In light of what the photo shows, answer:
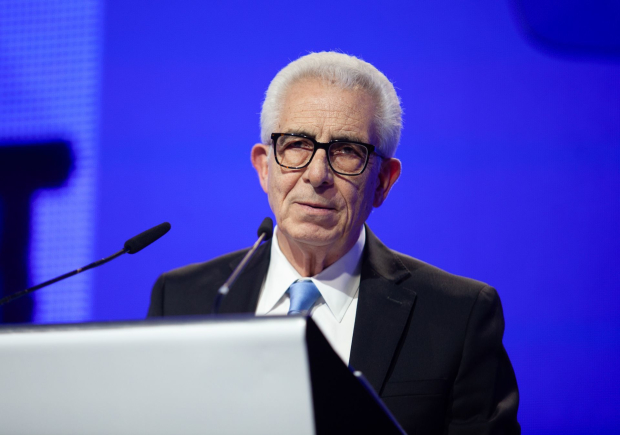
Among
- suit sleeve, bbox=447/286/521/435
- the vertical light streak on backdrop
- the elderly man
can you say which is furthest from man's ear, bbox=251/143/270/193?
the vertical light streak on backdrop

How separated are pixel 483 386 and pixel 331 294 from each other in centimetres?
46

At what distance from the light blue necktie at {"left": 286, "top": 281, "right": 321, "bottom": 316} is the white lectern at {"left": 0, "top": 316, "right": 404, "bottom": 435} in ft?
3.09

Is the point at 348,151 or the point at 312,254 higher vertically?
the point at 348,151

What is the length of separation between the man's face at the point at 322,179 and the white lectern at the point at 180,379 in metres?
0.94

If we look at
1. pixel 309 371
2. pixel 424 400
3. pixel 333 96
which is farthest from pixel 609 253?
pixel 309 371

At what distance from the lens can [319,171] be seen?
64.7 inches

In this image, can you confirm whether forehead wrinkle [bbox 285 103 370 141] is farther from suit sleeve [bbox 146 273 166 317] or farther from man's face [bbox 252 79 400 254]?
suit sleeve [bbox 146 273 166 317]

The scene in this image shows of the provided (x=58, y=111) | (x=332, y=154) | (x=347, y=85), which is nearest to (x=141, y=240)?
(x=332, y=154)

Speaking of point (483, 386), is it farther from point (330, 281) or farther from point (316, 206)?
point (316, 206)

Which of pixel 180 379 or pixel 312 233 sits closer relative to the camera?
pixel 180 379

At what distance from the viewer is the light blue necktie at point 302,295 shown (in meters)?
1.69

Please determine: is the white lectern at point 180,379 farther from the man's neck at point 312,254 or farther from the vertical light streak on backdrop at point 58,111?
the vertical light streak on backdrop at point 58,111

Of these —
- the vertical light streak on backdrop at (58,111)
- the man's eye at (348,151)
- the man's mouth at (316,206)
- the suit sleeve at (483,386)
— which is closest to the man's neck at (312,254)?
the man's mouth at (316,206)

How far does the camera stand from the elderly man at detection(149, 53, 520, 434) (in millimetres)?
1588
